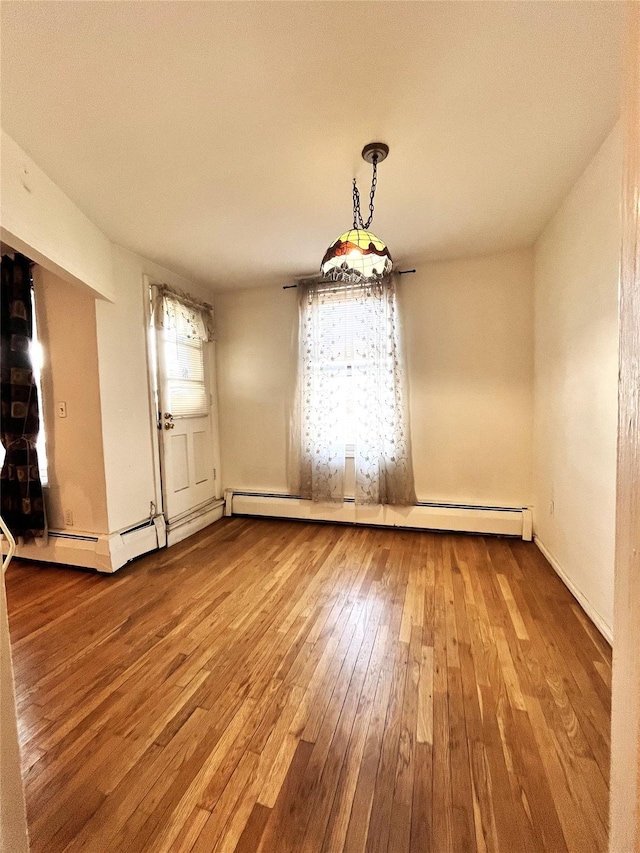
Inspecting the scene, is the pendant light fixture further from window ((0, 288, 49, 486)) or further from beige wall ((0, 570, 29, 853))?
window ((0, 288, 49, 486))

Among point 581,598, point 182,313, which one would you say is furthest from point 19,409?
point 581,598

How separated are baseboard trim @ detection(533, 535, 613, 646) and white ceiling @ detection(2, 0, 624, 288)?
87.7 inches

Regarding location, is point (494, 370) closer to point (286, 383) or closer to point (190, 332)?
point (286, 383)

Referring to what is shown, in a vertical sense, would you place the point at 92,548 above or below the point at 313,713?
above

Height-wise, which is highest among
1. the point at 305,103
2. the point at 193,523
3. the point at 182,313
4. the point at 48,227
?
the point at 305,103

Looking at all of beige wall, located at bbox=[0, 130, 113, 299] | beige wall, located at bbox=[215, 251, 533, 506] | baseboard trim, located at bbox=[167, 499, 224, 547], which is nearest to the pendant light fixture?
beige wall, located at bbox=[215, 251, 533, 506]

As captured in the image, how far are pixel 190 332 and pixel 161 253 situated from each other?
704mm

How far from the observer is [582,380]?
75.0 inches

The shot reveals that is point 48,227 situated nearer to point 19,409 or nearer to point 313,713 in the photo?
point 19,409

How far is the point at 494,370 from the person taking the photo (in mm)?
2916

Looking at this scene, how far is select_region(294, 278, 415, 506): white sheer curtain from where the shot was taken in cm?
307

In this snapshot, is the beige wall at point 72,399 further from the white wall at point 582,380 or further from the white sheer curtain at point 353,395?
the white wall at point 582,380

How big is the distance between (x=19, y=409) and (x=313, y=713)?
2713 mm

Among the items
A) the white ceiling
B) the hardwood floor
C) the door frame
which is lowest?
the hardwood floor
